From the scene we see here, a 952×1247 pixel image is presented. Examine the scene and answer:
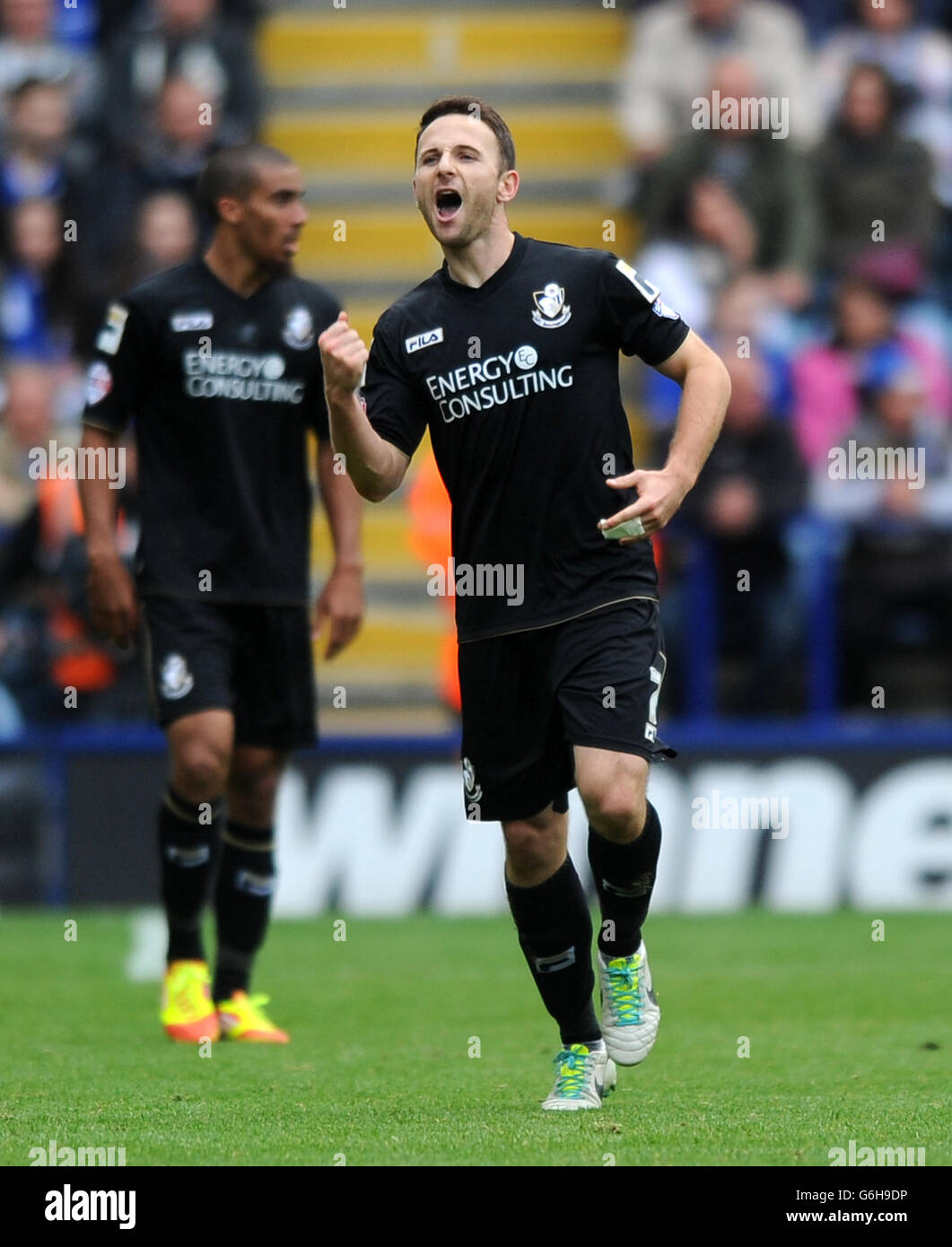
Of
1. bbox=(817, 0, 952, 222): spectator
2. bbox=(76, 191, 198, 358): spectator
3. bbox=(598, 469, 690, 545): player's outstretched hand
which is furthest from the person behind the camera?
bbox=(817, 0, 952, 222): spectator

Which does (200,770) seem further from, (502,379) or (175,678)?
(502,379)

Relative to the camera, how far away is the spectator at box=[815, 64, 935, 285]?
13.0 meters

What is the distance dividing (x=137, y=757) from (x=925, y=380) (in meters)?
4.49

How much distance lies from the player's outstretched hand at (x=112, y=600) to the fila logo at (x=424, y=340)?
6.07 feet

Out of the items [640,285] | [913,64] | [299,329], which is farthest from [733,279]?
[640,285]

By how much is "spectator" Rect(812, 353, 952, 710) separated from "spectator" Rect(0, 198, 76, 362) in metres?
4.53

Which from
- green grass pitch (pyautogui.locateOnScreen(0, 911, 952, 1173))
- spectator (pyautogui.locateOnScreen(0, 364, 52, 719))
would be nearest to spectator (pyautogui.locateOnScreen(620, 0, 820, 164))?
spectator (pyautogui.locateOnScreen(0, 364, 52, 719))

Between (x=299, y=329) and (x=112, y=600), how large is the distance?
105 centimetres

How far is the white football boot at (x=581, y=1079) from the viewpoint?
5633 millimetres

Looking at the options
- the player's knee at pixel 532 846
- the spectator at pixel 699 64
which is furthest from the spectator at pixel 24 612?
the player's knee at pixel 532 846

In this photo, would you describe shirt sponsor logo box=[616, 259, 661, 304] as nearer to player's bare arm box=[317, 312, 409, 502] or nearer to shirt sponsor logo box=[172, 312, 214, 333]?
player's bare arm box=[317, 312, 409, 502]

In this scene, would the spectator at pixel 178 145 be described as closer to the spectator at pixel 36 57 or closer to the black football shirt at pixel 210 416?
the spectator at pixel 36 57

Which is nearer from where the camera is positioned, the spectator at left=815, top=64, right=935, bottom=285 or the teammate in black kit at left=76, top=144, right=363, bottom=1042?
the teammate in black kit at left=76, top=144, right=363, bottom=1042
